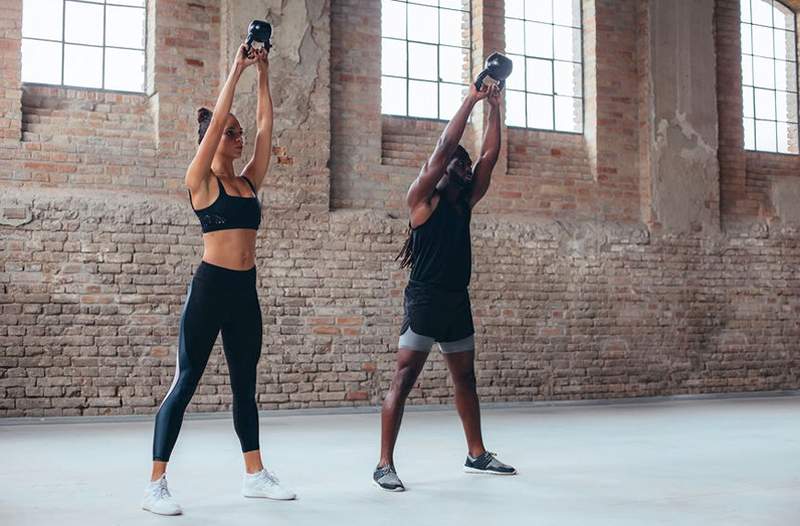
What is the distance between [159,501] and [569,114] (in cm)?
709

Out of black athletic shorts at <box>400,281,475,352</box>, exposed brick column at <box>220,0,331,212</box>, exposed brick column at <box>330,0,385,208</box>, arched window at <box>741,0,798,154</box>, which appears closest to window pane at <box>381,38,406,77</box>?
exposed brick column at <box>330,0,385,208</box>

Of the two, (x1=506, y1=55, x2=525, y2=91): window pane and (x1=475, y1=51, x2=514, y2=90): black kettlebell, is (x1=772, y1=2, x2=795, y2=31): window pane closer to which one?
(x1=506, y1=55, x2=525, y2=91): window pane

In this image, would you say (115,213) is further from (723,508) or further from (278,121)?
(723,508)

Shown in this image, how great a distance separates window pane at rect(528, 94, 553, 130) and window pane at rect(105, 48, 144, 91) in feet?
12.5

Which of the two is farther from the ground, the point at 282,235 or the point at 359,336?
the point at 282,235

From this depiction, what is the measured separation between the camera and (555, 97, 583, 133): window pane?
9.64 metres

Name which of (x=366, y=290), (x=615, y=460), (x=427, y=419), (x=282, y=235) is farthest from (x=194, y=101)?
(x=615, y=460)

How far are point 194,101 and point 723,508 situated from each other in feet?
18.5

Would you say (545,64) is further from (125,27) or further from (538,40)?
(125,27)

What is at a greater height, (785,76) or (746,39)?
(746,39)

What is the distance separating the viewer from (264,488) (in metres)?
3.89

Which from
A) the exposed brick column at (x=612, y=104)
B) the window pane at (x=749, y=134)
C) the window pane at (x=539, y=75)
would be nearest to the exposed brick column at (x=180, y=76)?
the window pane at (x=539, y=75)

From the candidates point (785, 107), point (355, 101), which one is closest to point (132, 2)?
point (355, 101)

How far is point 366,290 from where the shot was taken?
834 cm
